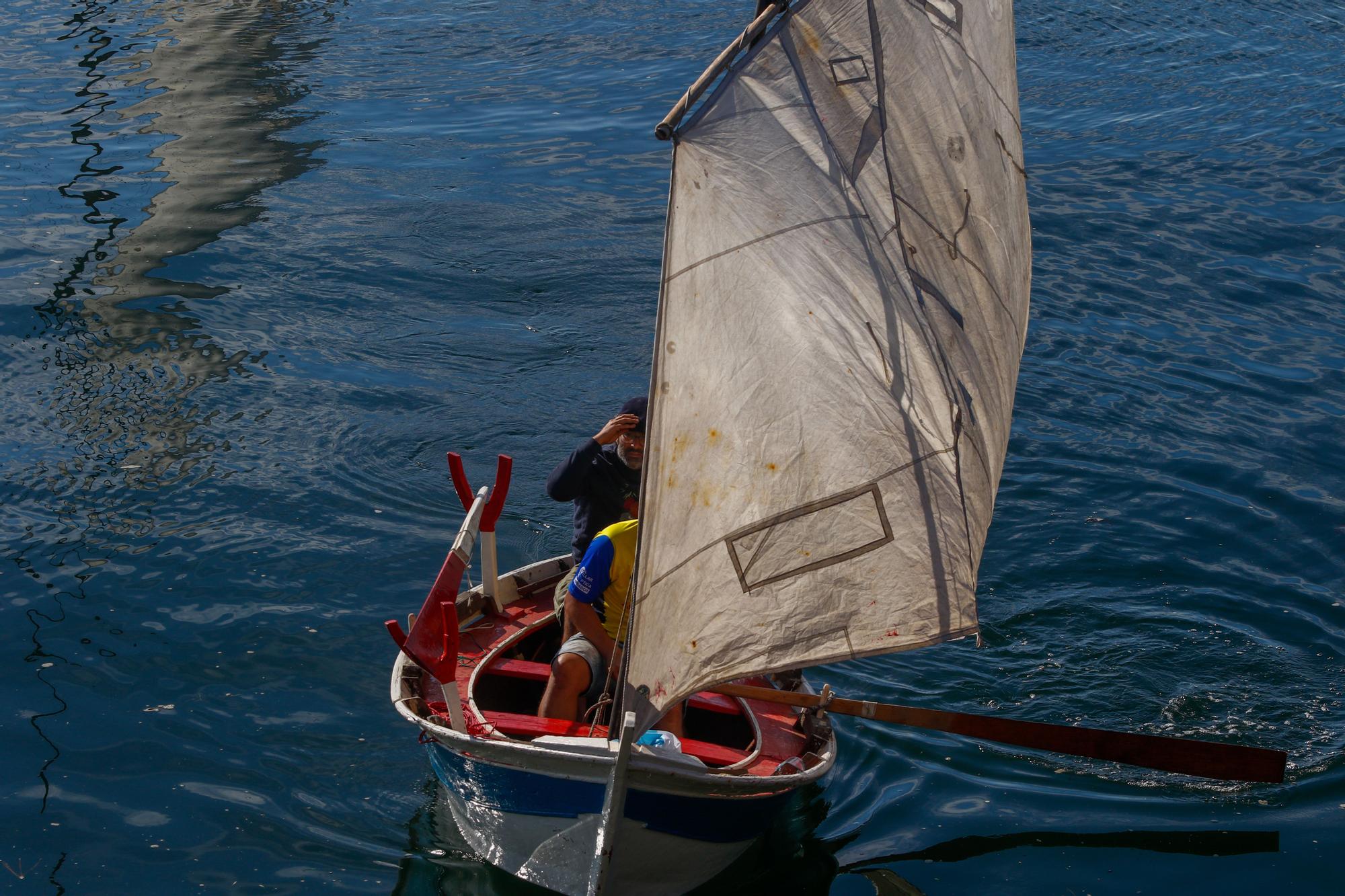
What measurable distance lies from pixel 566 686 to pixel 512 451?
474 cm

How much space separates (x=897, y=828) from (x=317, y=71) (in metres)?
19.5

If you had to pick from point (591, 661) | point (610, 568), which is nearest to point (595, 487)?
point (610, 568)

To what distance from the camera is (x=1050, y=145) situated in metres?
17.4

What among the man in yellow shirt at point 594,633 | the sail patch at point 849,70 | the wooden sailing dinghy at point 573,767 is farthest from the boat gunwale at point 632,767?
the sail patch at point 849,70

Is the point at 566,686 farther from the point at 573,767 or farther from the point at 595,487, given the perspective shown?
the point at 595,487

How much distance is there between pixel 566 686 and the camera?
6582mm

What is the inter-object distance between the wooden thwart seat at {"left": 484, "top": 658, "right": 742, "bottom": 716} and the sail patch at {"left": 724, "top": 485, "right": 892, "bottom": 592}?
4.32ft

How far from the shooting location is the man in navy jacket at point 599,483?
6973 millimetres

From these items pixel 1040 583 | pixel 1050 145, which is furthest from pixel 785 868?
pixel 1050 145

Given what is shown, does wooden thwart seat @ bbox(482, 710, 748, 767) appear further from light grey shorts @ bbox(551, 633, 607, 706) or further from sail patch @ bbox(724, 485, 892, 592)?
sail patch @ bbox(724, 485, 892, 592)

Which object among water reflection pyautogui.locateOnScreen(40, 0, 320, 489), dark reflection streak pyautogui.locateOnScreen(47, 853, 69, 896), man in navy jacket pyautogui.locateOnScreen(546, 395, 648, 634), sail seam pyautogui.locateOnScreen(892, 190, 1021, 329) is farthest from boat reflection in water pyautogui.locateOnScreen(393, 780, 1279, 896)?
water reflection pyautogui.locateOnScreen(40, 0, 320, 489)

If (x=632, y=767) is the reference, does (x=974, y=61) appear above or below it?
above

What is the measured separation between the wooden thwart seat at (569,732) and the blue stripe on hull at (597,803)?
0.27 m

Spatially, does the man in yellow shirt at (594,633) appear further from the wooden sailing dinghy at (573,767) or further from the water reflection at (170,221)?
the water reflection at (170,221)
